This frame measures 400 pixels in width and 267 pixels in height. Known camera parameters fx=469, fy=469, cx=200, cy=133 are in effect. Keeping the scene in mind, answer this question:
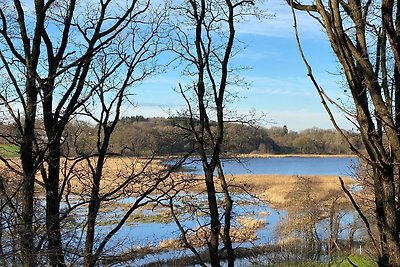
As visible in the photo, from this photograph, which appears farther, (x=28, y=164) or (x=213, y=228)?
(x=213, y=228)

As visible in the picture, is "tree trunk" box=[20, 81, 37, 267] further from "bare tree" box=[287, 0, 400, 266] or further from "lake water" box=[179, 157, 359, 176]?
"lake water" box=[179, 157, 359, 176]

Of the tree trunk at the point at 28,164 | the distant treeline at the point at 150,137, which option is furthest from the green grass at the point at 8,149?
the tree trunk at the point at 28,164

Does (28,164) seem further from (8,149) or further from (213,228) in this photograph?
(213,228)

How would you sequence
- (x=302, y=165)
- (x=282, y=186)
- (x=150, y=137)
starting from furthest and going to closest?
(x=302, y=165) → (x=282, y=186) → (x=150, y=137)

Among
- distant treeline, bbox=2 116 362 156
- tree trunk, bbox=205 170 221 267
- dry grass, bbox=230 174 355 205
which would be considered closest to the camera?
distant treeline, bbox=2 116 362 156

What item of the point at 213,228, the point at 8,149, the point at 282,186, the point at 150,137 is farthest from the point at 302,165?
the point at 8,149

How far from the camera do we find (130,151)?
7246 millimetres

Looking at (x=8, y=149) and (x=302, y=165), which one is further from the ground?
(x=8, y=149)

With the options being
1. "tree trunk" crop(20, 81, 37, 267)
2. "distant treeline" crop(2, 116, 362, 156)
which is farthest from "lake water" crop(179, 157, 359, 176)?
"tree trunk" crop(20, 81, 37, 267)

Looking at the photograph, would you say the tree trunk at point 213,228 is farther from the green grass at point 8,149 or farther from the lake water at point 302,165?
the lake water at point 302,165

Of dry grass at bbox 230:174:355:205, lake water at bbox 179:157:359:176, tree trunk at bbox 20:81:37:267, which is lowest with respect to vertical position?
dry grass at bbox 230:174:355:205

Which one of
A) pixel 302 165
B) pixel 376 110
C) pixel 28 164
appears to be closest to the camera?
pixel 376 110

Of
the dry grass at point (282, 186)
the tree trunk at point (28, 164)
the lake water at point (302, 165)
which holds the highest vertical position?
the tree trunk at point (28, 164)

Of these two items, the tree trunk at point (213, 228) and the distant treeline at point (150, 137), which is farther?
the tree trunk at point (213, 228)
